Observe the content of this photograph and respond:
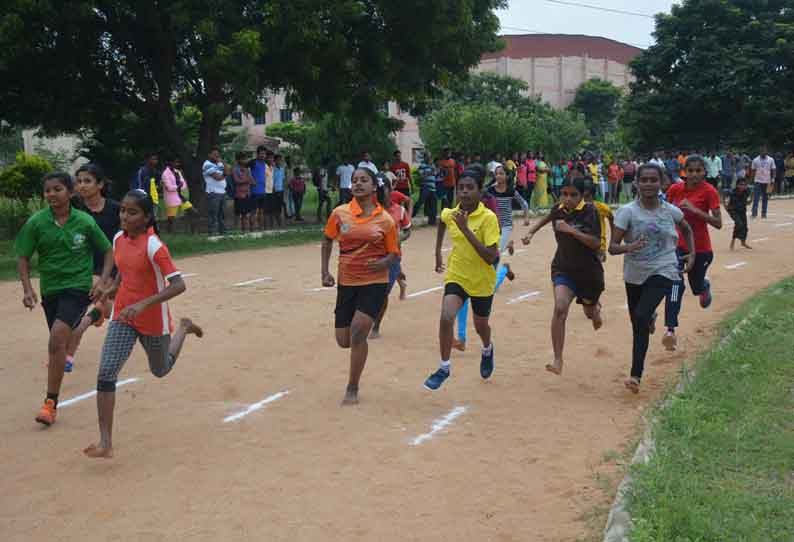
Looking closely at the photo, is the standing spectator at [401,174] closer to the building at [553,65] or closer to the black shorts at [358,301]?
the black shorts at [358,301]

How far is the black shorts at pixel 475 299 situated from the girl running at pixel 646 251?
3.36 ft

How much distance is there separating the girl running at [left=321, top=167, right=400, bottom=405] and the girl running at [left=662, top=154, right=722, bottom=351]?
2824 millimetres

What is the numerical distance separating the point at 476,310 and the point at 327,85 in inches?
586

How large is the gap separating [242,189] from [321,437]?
1437 centimetres

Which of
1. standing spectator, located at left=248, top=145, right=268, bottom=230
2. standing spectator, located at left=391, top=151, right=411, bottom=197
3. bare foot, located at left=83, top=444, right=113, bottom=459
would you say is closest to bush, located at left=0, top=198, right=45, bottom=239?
standing spectator, located at left=248, top=145, right=268, bottom=230

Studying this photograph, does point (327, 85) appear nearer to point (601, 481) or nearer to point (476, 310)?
point (476, 310)

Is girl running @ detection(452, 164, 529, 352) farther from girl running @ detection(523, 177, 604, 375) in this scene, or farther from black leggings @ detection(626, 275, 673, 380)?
black leggings @ detection(626, 275, 673, 380)

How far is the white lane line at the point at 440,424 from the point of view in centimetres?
638

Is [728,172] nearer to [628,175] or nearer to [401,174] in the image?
[628,175]

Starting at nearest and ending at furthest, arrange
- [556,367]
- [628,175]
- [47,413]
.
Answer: [47,413], [556,367], [628,175]

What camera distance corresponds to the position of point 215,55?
18500 millimetres

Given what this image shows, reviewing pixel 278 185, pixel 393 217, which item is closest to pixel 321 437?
pixel 393 217

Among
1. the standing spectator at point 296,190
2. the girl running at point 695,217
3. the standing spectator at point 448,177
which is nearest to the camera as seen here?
the girl running at point 695,217

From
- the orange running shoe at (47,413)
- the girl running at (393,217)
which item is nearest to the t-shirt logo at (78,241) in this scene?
the orange running shoe at (47,413)
